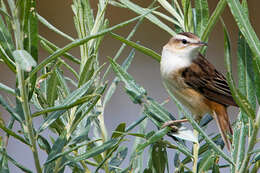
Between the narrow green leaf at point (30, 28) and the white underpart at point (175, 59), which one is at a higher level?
the narrow green leaf at point (30, 28)

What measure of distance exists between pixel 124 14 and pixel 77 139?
2669mm

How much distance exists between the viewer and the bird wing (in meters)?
1.36

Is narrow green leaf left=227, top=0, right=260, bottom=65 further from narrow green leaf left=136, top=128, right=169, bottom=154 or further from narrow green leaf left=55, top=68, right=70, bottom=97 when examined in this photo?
narrow green leaf left=55, top=68, right=70, bottom=97

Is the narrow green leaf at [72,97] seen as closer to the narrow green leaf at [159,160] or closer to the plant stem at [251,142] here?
the narrow green leaf at [159,160]

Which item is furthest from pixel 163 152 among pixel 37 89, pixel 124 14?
pixel 124 14

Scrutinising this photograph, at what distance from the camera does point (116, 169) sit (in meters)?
0.88

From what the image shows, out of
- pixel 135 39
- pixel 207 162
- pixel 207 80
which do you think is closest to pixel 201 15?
pixel 207 162

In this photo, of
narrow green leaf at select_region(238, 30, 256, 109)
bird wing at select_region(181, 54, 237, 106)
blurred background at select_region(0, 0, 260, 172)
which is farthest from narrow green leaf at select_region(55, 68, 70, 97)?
blurred background at select_region(0, 0, 260, 172)

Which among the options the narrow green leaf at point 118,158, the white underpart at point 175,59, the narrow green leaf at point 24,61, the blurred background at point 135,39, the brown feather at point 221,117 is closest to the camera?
the narrow green leaf at point 24,61

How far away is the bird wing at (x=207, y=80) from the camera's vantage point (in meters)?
1.36

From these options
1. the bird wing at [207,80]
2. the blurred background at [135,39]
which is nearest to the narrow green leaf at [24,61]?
the bird wing at [207,80]

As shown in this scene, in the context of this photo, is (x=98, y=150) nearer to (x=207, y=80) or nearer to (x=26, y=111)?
(x=26, y=111)

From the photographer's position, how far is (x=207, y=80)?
1.49 m

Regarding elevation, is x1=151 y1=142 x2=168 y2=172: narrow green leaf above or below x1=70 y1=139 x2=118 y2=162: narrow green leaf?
below
